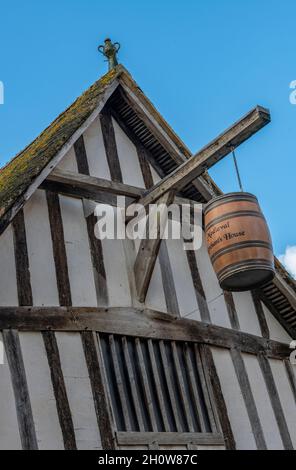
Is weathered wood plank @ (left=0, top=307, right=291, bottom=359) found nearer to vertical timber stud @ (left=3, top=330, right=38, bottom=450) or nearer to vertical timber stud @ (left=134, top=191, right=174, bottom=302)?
vertical timber stud @ (left=3, top=330, right=38, bottom=450)

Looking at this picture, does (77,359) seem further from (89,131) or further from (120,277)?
(89,131)

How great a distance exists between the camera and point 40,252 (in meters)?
6.80

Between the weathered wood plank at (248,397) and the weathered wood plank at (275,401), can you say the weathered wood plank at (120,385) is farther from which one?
the weathered wood plank at (275,401)

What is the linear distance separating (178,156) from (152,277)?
1397 mm

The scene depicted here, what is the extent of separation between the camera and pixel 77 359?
6.48m

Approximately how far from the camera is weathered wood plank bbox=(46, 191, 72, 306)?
266 inches

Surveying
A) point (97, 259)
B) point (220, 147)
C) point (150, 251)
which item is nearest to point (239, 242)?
point (220, 147)

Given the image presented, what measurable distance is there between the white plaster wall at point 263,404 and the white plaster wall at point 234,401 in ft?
0.72

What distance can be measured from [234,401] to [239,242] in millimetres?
1871

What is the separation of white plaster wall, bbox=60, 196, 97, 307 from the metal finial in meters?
1.83

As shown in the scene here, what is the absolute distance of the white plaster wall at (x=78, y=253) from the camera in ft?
22.6

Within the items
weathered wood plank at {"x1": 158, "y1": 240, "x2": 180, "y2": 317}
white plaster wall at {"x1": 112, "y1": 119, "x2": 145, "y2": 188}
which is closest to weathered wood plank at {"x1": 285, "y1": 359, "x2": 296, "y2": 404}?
weathered wood plank at {"x1": 158, "y1": 240, "x2": 180, "y2": 317}

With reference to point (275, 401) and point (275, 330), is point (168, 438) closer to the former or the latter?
point (275, 401)
